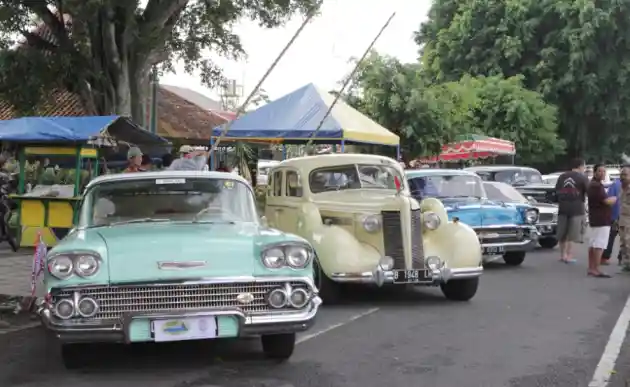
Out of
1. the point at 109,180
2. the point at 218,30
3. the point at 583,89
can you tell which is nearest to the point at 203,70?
the point at 218,30

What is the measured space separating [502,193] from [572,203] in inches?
67.6

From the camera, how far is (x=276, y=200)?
35.3 ft

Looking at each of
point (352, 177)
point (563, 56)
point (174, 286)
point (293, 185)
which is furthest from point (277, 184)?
point (563, 56)

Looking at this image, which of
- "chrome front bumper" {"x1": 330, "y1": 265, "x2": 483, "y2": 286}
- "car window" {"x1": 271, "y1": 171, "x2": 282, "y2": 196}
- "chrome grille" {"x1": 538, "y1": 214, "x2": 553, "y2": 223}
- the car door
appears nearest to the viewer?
"chrome front bumper" {"x1": 330, "y1": 265, "x2": 483, "y2": 286}

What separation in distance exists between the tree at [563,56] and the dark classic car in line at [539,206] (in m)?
21.0

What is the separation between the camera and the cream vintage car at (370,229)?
29.0 feet

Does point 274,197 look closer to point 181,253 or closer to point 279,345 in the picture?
point 279,345

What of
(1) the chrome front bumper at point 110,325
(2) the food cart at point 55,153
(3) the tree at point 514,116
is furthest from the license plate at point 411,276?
(3) the tree at point 514,116

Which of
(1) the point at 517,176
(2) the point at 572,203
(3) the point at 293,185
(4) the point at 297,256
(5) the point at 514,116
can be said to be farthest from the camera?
(5) the point at 514,116

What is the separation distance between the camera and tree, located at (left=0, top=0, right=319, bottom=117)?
16.3m

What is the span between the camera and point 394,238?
9.03 m

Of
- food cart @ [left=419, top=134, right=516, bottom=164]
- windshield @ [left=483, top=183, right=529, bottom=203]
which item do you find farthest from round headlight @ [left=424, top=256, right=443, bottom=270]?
food cart @ [left=419, top=134, right=516, bottom=164]

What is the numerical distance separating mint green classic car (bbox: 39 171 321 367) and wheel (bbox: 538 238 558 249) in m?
11.3

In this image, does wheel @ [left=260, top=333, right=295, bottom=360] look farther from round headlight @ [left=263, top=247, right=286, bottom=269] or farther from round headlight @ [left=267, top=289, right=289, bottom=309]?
round headlight @ [left=263, top=247, right=286, bottom=269]
